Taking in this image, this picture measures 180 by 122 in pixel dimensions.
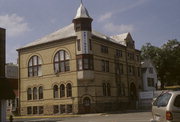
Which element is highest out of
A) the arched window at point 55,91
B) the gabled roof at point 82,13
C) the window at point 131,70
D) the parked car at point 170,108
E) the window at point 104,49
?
the gabled roof at point 82,13

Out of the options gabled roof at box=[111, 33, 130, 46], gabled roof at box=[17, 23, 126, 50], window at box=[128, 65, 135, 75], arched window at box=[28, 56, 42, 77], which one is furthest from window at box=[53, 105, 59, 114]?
gabled roof at box=[111, 33, 130, 46]

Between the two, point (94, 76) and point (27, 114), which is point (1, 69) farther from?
point (27, 114)

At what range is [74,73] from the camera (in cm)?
4447

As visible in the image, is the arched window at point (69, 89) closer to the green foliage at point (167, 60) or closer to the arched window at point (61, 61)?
the arched window at point (61, 61)

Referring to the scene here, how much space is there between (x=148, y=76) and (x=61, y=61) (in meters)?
25.0

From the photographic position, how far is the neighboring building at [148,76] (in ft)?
208

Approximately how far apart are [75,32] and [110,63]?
28.5 feet

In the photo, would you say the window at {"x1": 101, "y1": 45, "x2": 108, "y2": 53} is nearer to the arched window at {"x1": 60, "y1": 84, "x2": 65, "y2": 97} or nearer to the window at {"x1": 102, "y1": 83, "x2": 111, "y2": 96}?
the window at {"x1": 102, "y1": 83, "x2": 111, "y2": 96}

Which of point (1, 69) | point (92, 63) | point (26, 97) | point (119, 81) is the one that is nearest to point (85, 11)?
point (92, 63)

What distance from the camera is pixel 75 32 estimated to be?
45.2 metres

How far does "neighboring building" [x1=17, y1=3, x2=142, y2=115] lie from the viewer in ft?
145

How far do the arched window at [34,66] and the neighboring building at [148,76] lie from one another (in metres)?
24.2

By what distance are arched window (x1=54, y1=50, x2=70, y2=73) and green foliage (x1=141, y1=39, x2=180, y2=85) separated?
33.5 m

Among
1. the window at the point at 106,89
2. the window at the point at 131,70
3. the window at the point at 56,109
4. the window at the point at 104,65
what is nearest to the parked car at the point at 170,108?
the window at the point at 56,109
